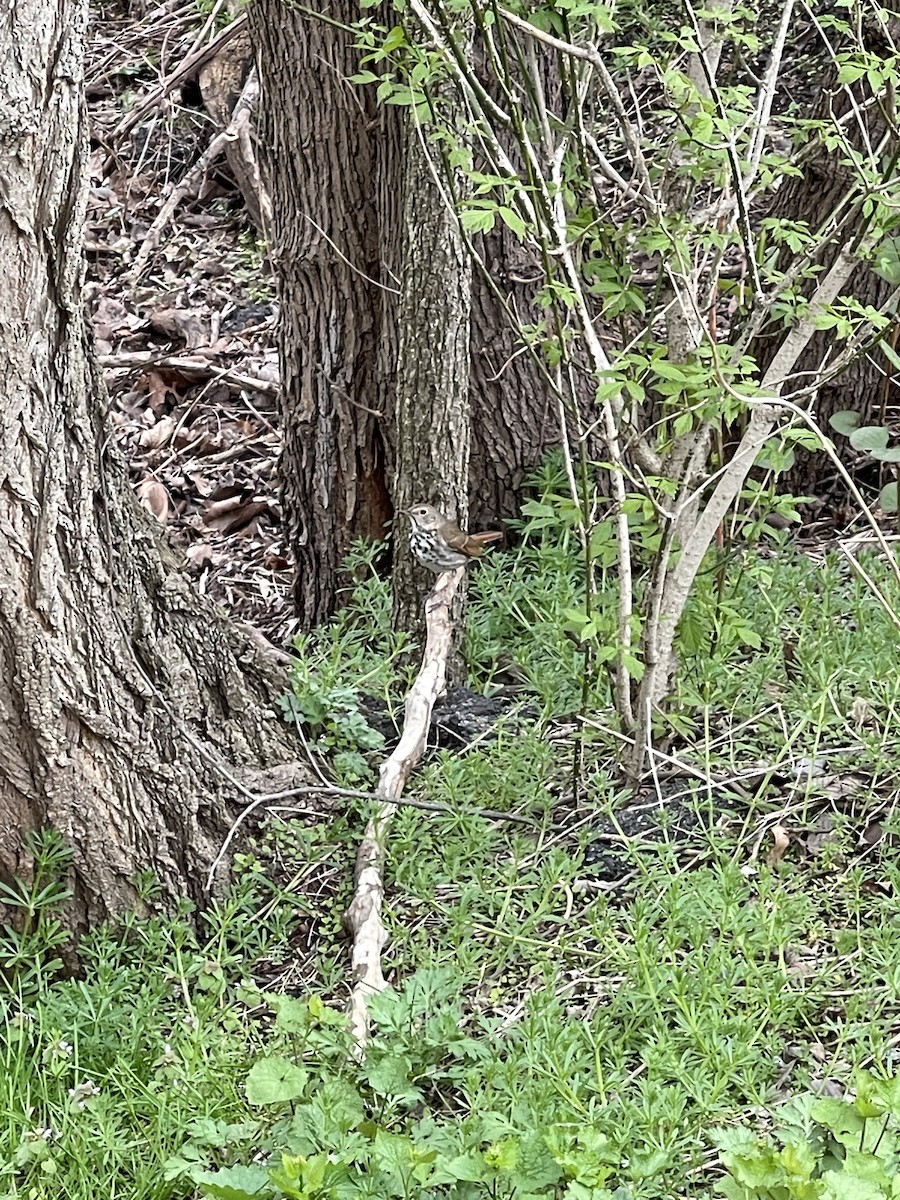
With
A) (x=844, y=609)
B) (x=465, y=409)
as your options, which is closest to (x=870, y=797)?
(x=844, y=609)

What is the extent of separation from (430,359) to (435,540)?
1.89ft

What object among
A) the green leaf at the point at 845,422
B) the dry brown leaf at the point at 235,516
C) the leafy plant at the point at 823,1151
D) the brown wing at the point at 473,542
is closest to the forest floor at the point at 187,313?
the dry brown leaf at the point at 235,516

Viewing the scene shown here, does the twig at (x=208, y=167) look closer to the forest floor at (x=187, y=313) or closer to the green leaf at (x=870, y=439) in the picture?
the forest floor at (x=187, y=313)

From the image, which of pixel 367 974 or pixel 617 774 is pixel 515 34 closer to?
pixel 617 774

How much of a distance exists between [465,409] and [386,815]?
1485 mm

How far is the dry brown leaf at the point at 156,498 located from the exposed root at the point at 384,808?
227cm

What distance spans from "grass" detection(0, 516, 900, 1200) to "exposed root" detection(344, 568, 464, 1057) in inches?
2.3

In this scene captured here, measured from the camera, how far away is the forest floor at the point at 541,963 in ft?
8.50

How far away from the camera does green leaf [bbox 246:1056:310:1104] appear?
265cm

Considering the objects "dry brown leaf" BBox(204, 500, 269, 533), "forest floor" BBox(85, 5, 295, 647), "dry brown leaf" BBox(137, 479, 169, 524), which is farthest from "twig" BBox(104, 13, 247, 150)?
"dry brown leaf" BBox(204, 500, 269, 533)

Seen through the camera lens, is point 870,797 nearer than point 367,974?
No

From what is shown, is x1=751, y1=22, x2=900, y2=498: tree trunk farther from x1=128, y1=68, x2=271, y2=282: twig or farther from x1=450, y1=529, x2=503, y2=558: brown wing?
x1=128, y1=68, x2=271, y2=282: twig

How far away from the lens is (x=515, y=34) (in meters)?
3.80

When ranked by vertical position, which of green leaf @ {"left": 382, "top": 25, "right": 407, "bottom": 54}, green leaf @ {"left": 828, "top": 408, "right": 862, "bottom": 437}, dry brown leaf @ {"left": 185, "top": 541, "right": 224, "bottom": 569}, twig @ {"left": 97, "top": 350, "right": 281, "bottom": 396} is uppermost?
green leaf @ {"left": 382, "top": 25, "right": 407, "bottom": 54}
